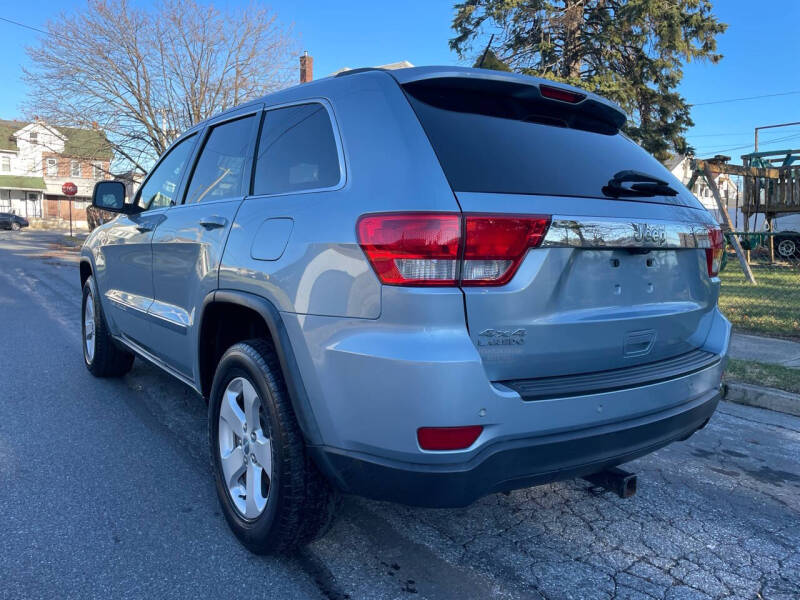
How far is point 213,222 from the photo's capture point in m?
2.93

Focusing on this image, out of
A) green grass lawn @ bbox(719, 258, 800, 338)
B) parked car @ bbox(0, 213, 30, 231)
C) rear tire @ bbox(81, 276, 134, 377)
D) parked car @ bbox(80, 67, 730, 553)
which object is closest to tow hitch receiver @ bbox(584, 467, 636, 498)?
parked car @ bbox(80, 67, 730, 553)

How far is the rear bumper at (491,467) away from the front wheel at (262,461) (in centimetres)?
16

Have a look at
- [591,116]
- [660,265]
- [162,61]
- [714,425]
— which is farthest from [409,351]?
[162,61]

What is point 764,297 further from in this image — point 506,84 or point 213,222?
point 213,222

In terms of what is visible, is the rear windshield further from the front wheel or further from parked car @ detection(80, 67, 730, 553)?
the front wheel

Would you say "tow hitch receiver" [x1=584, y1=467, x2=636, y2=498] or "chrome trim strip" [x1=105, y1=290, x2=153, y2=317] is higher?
"chrome trim strip" [x1=105, y1=290, x2=153, y2=317]

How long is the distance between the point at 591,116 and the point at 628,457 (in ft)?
4.95

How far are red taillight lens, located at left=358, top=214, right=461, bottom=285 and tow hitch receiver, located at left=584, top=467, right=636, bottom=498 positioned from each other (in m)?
1.07

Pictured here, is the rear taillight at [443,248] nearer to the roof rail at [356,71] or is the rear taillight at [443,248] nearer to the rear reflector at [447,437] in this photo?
the rear reflector at [447,437]

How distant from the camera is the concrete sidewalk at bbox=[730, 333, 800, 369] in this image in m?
6.03

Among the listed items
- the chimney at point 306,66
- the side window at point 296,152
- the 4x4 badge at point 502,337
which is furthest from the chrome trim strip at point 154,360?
the chimney at point 306,66

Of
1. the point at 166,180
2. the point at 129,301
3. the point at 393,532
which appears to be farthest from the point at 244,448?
the point at 166,180

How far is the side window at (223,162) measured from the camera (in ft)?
10.1

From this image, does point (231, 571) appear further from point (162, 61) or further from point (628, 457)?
point (162, 61)
